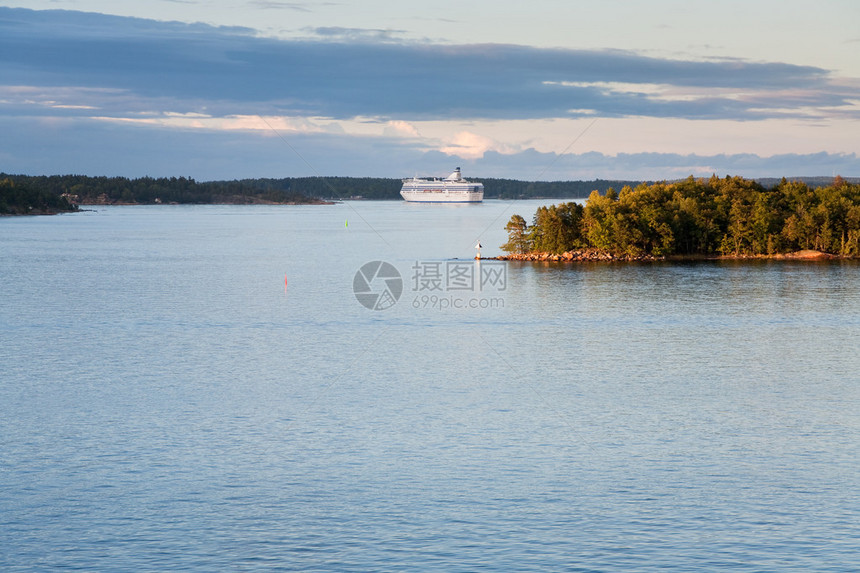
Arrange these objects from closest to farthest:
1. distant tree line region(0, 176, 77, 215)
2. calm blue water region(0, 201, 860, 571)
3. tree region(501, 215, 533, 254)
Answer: calm blue water region(0, 201, 860, 571) < tree region(501, 215, 533, 254) < distant tree line region(0, 176, 77, 215)

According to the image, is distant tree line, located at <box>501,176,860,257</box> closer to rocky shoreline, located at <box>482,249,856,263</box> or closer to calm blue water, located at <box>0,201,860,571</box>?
rocky shoreline, located at <box>482,249,856,263</box>

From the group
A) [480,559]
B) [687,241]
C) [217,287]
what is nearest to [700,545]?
[480,559]

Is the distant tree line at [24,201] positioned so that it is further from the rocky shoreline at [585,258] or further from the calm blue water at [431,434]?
the calm blue water at [431,434]

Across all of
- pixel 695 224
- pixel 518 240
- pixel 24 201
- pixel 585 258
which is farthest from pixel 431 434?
pixel 24 201

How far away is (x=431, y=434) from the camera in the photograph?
2294 cm

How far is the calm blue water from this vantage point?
15914mm

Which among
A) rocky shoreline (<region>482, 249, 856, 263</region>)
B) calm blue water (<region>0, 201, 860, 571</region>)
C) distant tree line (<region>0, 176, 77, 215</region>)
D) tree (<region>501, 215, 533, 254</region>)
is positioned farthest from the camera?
distant tree line (<region>0, 176, 77, 215</region>)

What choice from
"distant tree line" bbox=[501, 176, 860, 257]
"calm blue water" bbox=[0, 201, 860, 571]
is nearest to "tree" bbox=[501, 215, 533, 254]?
"distant tree line" bbox=[501, 176, 860, 257]

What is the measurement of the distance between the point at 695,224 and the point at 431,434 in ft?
202

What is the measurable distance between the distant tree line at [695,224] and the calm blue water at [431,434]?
86.5ft

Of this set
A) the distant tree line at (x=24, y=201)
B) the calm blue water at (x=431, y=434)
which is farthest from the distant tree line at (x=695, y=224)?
the distant tree line at (x=24, y=201)

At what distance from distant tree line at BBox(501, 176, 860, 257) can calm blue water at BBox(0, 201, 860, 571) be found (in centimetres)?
2636

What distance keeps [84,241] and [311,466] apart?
90.5 meters

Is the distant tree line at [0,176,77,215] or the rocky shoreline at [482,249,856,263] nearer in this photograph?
the rocky shoreline at [482,249,856,263]
